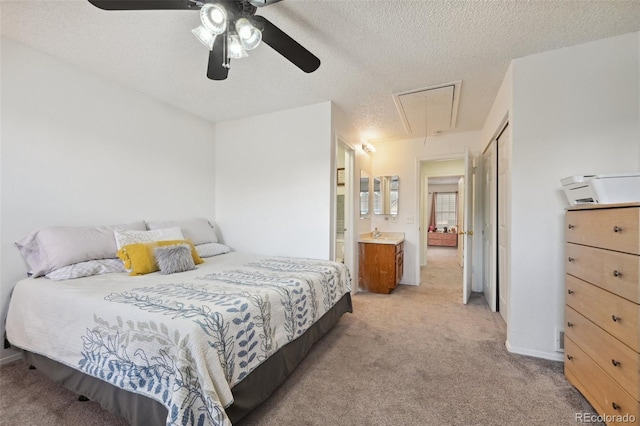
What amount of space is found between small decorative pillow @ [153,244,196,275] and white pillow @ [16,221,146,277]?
0.51 meters

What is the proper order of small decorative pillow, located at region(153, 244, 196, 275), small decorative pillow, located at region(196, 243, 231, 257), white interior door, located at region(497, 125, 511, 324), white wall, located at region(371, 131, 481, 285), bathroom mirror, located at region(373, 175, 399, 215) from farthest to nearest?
bathroom mirror, located at region(373, 175, 399, 215) < white wall, located at region(371, 131, 481, 285) < small decorative pillow, located at region(196, 243, 231, 257) < white interior door, located at region(497, 125, 511, 324) < small decorative pillow, located at region(153, 244, 196, 275)

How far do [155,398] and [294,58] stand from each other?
2012 millimetres

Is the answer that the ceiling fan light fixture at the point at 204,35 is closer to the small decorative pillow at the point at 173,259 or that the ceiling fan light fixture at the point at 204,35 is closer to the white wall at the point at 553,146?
the small decorative pillow at the point at 173,259

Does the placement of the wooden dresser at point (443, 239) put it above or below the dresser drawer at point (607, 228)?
below

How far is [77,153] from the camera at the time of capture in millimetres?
2406

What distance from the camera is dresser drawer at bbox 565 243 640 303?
1258 mm

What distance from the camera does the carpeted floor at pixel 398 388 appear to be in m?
1.47

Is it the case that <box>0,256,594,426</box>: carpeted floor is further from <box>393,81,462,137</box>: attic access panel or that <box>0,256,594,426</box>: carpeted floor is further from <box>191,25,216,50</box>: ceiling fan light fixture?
<box>393,81,462,137</box>: attic access panel

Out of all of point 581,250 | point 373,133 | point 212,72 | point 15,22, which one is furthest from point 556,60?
point 15,22

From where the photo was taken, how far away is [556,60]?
6.88ft

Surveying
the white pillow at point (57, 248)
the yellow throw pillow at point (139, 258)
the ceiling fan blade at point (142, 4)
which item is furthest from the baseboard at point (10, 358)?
the ceiling fan blade at point (142, 4)

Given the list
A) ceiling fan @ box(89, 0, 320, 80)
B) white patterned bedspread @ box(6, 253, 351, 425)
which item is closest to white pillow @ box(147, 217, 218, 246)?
white patterned bedspread @ box(6, 253, 351, 425)

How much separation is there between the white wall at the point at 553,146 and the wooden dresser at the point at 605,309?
12.1 inches

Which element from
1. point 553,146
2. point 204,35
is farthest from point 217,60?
point 553,146
